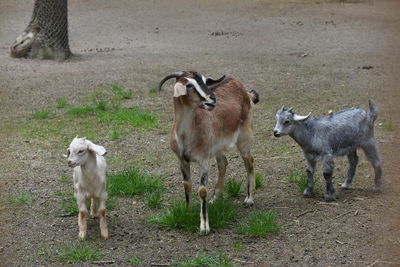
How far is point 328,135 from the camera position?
615cm

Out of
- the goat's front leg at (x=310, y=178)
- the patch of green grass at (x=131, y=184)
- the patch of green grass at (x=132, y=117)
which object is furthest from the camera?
the patch of green grass at (x=132, y=117)

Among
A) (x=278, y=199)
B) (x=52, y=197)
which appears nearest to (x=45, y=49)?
(x=52, y=197)

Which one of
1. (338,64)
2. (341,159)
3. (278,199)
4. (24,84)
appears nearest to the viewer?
(278,199)

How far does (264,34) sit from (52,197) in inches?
358

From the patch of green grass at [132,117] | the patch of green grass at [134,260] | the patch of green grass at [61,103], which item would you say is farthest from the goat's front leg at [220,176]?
the patch of green grass at [61,103]

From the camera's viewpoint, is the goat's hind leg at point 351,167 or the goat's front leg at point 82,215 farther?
the goat's hind leg at point 351,167

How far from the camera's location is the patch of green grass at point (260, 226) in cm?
549

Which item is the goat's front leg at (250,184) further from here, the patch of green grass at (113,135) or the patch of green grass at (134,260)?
the patch of green grass at (113,135)

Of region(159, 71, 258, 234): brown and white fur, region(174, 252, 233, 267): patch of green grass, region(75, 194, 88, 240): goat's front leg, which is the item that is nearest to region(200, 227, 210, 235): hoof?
region(159, 71, 258, 234): brown and white fur

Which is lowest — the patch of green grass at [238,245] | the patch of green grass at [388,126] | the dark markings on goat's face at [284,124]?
the patch of green grass at [238,245]

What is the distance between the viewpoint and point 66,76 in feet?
37.1

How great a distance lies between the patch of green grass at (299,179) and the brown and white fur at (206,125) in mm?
531

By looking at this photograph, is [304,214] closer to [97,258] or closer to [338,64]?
[97,258]

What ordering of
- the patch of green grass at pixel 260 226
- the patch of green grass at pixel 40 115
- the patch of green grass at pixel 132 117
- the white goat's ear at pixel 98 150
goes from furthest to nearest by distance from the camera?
1. the patch of green grass at pixel 40 115
2. the patch of green grass at pixel 132 117
3. the patch of green grass at pixel 260 226
4. the white goat's ear at pixel 98 150
